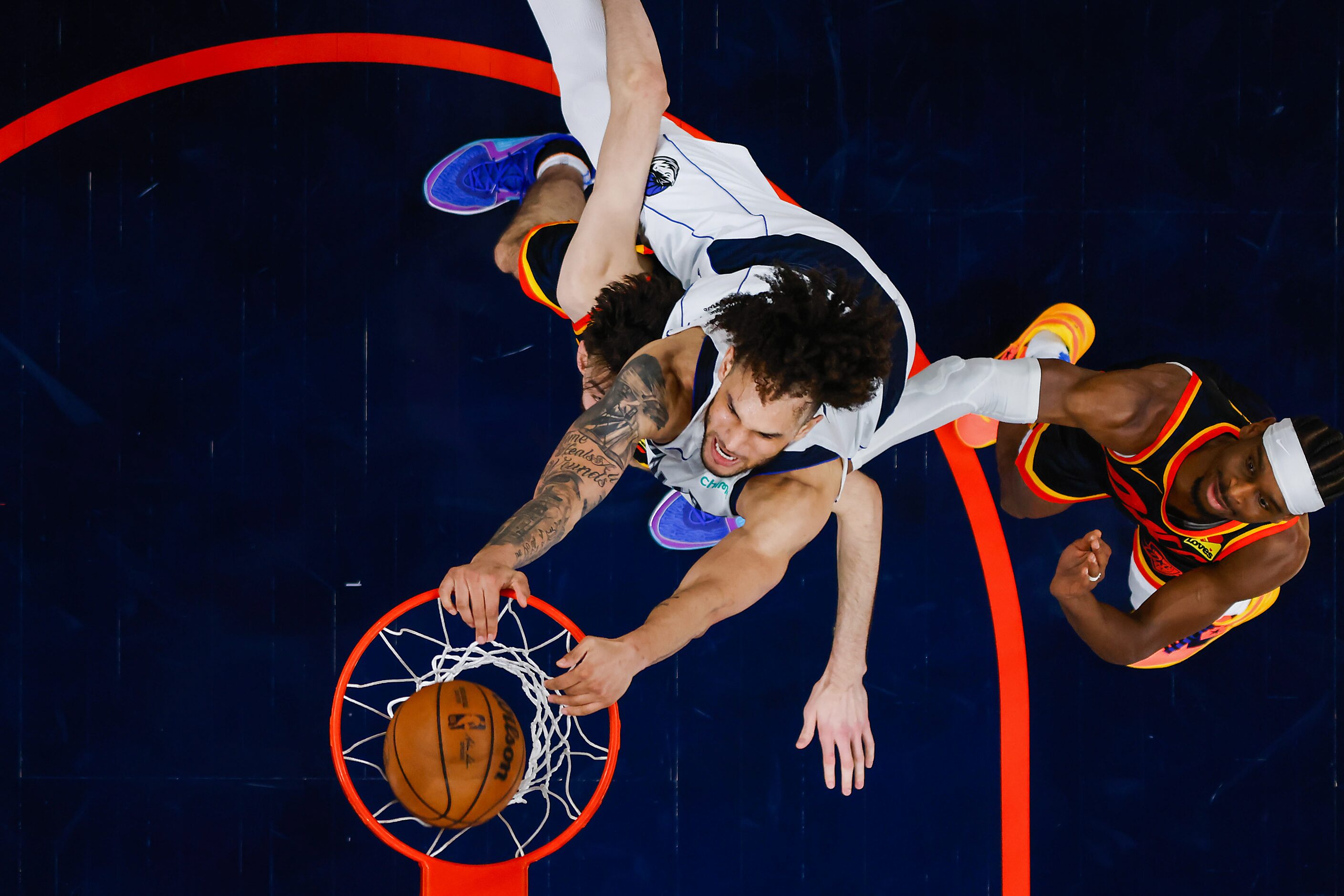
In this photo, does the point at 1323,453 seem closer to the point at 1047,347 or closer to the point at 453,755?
the point at 1047,347

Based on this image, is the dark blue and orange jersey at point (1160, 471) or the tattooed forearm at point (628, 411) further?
the dark blue and orange jersey at point (1160, 471)

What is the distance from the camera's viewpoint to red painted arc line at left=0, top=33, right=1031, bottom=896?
4.05m

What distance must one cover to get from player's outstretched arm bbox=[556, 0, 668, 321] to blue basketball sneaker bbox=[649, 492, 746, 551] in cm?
120

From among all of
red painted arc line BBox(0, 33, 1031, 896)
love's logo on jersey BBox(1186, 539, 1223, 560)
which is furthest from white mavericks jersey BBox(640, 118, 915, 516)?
love's logo on jersey BBox(1186, 539, 1223, 560)

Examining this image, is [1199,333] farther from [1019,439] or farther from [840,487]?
[840,487]

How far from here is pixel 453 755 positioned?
2.47 metres

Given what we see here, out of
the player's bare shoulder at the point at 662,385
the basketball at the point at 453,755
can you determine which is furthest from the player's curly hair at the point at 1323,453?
the basketball at the point at 453,755

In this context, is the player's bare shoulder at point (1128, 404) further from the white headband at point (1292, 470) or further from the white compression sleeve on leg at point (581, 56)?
the white compression sleeve on leg at point (581, 56)

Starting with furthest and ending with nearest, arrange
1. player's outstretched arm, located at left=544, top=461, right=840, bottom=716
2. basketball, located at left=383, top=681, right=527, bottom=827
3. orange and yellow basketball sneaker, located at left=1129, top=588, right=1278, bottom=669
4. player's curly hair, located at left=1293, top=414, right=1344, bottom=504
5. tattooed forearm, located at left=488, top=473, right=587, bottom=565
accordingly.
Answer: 1. orange and yellow basketball sneaker, located at left=1129, top=588, right=1278, bottom=669
2. player's curly hair, located at left=1293, top=414, right=1344, bottom=504
3. basketball, located at left=383, top=681, right=527, bottom=827
4. tattooed forearm, located at left=488, top=473, right=587, bottom=565
5. player's outstretched arm, located at left=544, top=461, right=840, bottom=716

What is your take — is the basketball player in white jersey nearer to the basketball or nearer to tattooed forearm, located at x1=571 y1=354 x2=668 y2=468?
tattooed forearm, located at x1=571 y1=354 x2=668 y2=468

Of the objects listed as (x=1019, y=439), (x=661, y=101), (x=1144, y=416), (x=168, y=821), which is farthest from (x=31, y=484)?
(x=1144, y=416)

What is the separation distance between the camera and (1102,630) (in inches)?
129

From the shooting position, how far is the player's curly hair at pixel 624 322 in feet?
9.46

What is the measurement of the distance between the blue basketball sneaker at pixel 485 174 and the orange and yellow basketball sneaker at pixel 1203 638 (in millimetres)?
3427
